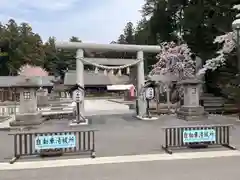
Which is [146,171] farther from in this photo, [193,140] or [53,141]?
[53,141]

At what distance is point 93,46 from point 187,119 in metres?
7.29

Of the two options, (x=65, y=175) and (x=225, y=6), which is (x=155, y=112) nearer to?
(x=225, y=6)

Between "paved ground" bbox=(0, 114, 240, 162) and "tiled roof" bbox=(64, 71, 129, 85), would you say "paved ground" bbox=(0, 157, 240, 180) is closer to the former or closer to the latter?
"paved ground" bbox=(0, 114, 240, 162)

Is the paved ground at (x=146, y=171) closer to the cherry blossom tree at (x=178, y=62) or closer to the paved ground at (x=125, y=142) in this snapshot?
the paved ground at (x=125, y=142)

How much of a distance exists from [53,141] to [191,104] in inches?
467

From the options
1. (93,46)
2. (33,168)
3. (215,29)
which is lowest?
(33,168)

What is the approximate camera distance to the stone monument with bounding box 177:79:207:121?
1811 centimetres

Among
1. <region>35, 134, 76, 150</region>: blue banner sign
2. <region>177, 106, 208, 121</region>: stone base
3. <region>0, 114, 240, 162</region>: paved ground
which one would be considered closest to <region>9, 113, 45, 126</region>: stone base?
<region>0, 114, 240, 162</region>: paved ground

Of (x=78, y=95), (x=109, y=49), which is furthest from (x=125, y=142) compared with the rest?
(x=109, y=49)

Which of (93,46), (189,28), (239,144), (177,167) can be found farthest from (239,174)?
(189,28)

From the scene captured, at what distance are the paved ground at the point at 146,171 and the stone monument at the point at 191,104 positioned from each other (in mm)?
10167

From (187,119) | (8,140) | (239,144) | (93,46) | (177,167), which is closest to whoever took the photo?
(177,167)

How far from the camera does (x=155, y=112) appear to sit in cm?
2178

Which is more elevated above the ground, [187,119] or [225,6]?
[225,6]
